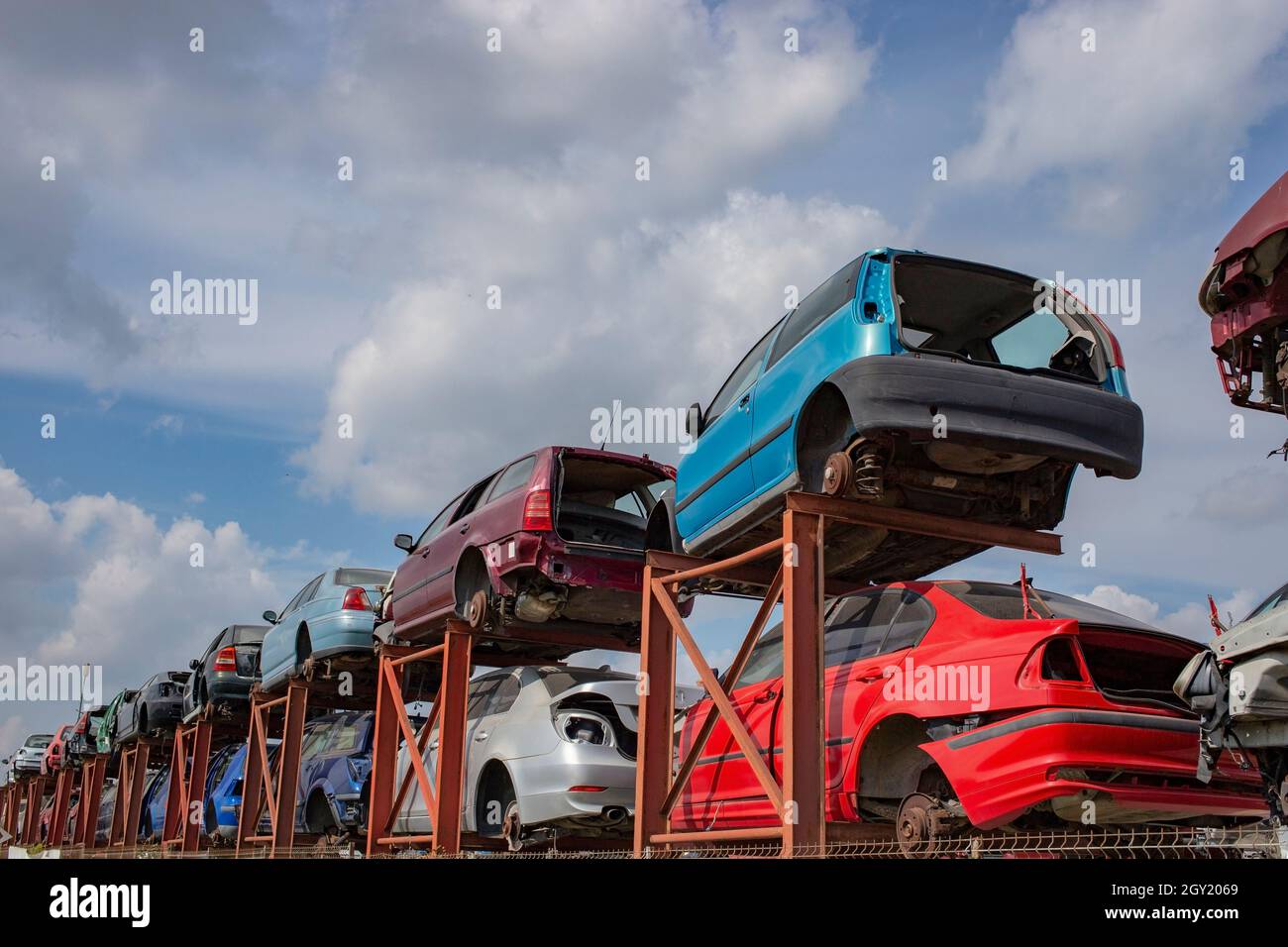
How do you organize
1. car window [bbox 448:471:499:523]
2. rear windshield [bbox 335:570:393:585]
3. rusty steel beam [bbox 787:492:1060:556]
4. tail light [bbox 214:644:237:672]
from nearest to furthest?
rusty steel beam [bbox 787:492:1060:556]
car window [bbox 448:471:499:523]
rear windshield [bbox 335:570:393:585]
tail light [bbox 214:644:237:672]

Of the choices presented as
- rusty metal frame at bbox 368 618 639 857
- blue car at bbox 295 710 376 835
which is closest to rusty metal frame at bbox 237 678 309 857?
blue car at bbox 295 710 376 835

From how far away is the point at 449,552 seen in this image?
10.6 metres

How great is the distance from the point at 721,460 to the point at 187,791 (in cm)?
1360

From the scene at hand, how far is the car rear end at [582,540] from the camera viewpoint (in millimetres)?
9219

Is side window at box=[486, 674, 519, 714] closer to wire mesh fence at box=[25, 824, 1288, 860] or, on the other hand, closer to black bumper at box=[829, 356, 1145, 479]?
wire mesh fence at box=[25, 824, 1288, 860]

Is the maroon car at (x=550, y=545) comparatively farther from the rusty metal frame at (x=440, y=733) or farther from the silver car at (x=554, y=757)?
the silver car at (x=554, y=757)

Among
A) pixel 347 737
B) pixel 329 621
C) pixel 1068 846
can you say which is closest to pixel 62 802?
pixel 329 621

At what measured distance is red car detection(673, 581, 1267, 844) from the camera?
4.79m

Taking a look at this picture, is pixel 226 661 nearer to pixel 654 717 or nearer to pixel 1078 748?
pixel 654 717

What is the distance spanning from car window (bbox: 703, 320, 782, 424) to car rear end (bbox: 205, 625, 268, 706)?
37.8 feet

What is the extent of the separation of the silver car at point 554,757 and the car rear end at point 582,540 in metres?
0.73
